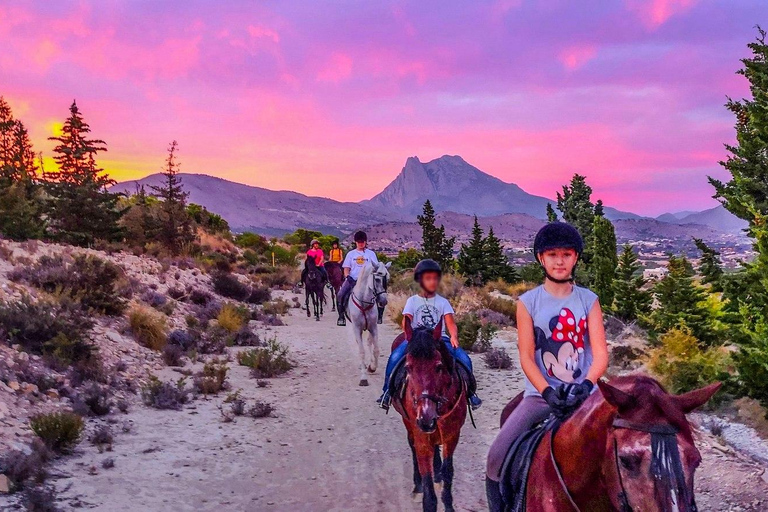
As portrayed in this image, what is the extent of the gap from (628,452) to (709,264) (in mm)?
11224

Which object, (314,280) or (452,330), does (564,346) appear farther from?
(314,280)

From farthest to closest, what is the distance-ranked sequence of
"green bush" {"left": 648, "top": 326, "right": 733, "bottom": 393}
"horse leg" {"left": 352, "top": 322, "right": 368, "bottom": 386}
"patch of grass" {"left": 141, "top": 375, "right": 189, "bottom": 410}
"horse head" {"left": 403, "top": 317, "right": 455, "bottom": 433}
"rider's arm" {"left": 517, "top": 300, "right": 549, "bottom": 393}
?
"horse leg" {"left": 352, "top": 322, "right": 368, "bottom": 386}
"green bush" {"left": 648, "top": 326, "right": 733, "bottom": 393}
"patch of grass" {"left": 141, "top": 375, "right": 189, "bottom": 410}
"horse head" {"left": 403, "top": 317, "right": 455, "bottom": 433}
"rider's arm" {"left": 517, "top": 300, "right": 549, "bottom": 393}

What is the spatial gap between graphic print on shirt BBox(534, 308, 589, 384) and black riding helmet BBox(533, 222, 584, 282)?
Result: 0.91 ft

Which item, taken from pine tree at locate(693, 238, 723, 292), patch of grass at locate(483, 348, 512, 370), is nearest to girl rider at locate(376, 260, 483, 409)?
patch of grass at locate(483, 348, 512, 370)

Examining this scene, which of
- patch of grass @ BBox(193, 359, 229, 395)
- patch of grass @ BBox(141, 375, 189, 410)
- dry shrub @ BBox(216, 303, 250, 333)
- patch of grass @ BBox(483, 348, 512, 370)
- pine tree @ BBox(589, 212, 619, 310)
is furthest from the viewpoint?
pine tree @ BBox(589, 212, 619, 310)

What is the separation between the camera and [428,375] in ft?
15.7

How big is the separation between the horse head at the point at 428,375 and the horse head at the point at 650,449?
103 inches

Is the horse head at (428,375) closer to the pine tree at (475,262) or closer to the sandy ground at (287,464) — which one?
the sandy ground at (287,464)

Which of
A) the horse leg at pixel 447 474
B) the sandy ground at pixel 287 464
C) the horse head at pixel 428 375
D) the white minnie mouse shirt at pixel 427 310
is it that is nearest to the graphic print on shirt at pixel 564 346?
the horse head at pixel 428 375

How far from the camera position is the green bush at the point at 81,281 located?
12.4m

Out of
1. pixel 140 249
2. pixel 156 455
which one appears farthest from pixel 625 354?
pixel 140 249

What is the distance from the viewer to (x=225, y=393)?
1016cm

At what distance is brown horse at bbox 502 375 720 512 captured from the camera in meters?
1.82

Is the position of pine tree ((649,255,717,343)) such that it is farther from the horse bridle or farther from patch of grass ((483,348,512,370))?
the horse bridle
